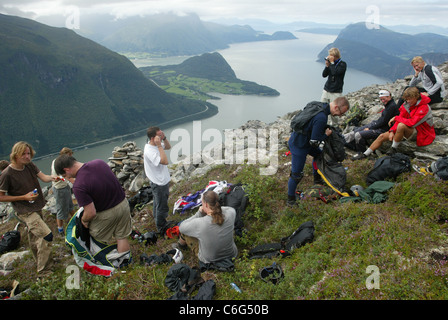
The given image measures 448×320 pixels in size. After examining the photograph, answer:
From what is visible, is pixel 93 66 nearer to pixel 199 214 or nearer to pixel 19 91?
pixel 19 91

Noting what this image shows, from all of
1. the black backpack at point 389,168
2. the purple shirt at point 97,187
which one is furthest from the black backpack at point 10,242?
the black backpack at point 389,168

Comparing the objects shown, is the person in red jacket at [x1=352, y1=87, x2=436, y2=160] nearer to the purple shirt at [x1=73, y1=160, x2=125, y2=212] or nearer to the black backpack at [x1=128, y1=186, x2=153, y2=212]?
the purple shirt at [x1=73, y1=160, x2=125, y2=212]

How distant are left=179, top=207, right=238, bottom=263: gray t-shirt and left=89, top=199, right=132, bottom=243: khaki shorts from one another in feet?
4.53

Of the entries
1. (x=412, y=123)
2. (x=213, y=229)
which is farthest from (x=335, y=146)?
(x=213, y=229)

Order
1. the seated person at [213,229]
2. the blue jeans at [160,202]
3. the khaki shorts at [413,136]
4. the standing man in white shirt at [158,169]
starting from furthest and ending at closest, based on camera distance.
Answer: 1. the khaki shorts at [413,136]
2. the blue jeans at [160,202]
3. the standing man in white shirt at [158,169]
4. the seated person at [213,229]

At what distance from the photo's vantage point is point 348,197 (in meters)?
6.75

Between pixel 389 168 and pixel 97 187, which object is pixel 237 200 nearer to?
pixel 97 187

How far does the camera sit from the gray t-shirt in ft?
17.2

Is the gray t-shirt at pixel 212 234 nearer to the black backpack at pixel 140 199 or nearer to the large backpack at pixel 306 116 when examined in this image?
the large backpack at pixel 306 116

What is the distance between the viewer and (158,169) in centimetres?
721

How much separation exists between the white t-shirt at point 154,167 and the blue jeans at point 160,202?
0.59ft

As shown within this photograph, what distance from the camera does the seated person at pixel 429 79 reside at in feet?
28.9

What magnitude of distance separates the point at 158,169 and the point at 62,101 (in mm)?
194786

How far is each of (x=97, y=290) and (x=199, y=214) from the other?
245 cm
